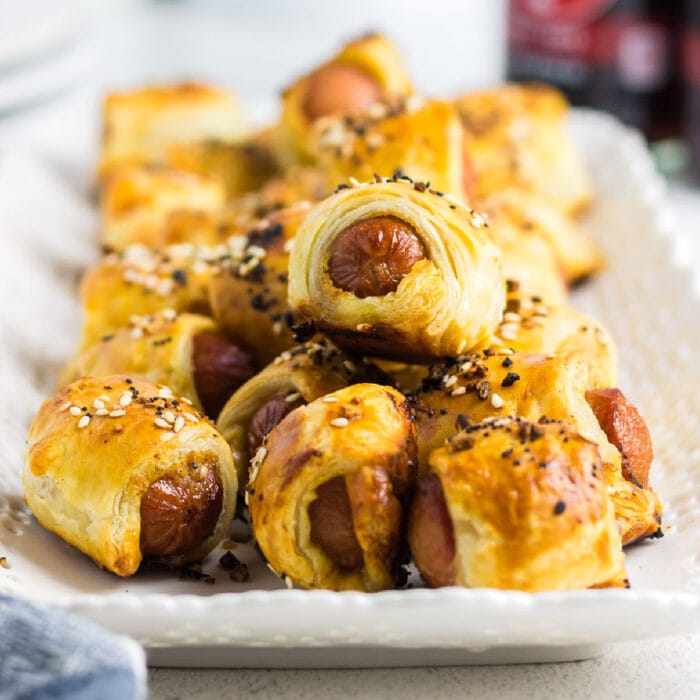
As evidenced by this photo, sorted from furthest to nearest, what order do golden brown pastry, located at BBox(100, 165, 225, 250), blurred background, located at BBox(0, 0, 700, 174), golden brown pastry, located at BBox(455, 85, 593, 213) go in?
blurred background, located at BBox(0, 0, 700, 174) → golden brown pastry, located at BBox(455, 85, 593, 213) → golden brown pastry, located at BBox(100, 165, 225, 250)

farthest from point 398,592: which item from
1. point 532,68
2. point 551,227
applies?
point 532,68

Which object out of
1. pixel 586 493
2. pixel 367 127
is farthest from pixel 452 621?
pixel 367 127

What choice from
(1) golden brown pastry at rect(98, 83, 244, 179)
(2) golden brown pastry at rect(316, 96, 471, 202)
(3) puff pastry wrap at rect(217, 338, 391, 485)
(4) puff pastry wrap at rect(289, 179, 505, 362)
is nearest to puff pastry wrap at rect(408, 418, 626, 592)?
(4) puff pastry wrap at rect(289, 179, 505, 362)

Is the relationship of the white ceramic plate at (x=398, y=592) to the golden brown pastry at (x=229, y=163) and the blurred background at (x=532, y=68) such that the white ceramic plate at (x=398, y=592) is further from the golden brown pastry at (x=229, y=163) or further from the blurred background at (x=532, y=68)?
the blurred background at (x=532, y=68)

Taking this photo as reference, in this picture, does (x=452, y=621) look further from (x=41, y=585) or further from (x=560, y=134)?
(x=560, y=134)

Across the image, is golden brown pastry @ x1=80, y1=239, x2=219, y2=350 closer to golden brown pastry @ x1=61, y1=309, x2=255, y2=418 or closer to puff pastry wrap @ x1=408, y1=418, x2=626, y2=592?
golden brown pastry @ x1=61, y1=309, x2=255, y2=418

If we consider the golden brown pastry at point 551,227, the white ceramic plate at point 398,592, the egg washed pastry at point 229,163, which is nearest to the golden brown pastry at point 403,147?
the golden brown pastry at point 551,227
